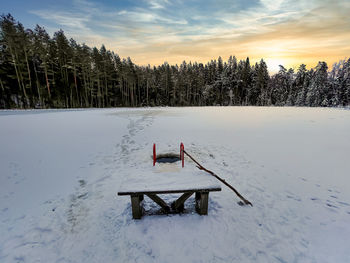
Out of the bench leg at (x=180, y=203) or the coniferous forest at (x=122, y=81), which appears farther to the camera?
the coniferous forest at (x=122, y=81)

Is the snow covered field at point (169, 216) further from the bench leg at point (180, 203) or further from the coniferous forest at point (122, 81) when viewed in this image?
the coniferous forest at point (122, 81)

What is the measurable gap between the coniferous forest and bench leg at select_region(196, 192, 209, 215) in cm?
3892

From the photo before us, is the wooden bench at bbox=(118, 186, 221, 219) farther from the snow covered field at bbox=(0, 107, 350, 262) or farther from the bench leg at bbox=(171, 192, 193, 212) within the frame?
the snow covered field at bbox=(0, 107, 350, 262)

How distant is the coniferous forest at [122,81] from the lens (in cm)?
3084

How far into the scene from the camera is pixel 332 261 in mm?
2961

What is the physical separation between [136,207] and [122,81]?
52396mm

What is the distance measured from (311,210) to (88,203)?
6482 millimetres

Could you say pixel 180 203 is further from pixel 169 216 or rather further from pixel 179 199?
pixel 169 216

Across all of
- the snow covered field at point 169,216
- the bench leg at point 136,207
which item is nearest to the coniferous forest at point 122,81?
the snow covered field at point 169,216

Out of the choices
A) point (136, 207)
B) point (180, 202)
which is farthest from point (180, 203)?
point (136, 207)

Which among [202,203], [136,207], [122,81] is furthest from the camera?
[122,81]

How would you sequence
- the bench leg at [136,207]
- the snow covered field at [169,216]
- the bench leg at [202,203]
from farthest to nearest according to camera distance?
1. the bench leg at [202,203]
2. the bench leg at [136,207]
3. the snow covered field at [169,216]

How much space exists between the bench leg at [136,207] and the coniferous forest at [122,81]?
1496 inches

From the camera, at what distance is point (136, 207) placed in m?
3.86
